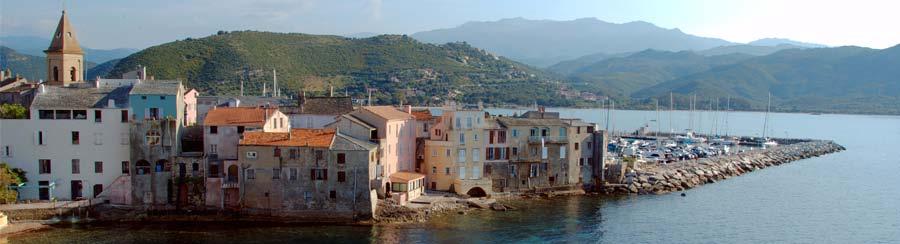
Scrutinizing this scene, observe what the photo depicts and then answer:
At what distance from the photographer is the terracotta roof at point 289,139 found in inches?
1818

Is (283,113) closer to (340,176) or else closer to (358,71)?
(340,176)

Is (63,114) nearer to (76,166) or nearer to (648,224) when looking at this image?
(76,166)

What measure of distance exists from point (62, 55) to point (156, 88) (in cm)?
926

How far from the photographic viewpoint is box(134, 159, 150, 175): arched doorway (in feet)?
156

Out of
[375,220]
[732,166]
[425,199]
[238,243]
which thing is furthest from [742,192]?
[238,243]

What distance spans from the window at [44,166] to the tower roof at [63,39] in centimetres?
952

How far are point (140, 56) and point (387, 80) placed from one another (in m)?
50.1

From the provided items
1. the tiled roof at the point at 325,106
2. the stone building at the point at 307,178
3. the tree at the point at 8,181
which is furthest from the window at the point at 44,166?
the tiled roof at the point at 325,106

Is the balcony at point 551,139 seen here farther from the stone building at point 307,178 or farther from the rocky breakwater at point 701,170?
the stone building at point 307,178

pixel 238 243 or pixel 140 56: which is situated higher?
pixel 140 56

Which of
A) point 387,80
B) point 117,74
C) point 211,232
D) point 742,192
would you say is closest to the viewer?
point 211,232

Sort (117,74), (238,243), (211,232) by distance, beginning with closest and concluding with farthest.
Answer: (238,243) → (211,232) → (117,74)

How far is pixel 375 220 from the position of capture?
4622cm

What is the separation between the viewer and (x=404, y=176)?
2041 inches
